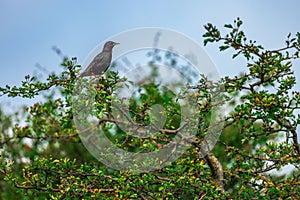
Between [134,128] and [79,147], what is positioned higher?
[79,147]

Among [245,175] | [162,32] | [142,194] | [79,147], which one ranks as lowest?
[142,194]

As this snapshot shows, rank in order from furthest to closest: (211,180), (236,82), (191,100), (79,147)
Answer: (79,147), (211,180), (191,100), (236,82)

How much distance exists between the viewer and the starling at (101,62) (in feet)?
14.6

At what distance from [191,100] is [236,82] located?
51 cm

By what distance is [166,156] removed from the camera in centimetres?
467

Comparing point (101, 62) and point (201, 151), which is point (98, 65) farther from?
point (201, 151)

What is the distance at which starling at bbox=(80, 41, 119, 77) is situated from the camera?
444 cm

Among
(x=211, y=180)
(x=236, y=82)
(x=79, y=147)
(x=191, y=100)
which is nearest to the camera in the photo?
(x=236, y=82)

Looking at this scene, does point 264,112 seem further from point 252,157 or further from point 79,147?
point 79,147

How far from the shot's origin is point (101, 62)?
179 inches

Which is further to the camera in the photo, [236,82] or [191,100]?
[191,100]

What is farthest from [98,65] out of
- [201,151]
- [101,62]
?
[201,151]

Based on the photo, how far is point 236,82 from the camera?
13.9ft

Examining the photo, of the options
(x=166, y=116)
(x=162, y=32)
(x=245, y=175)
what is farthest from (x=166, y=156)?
(x=162, y=32)
